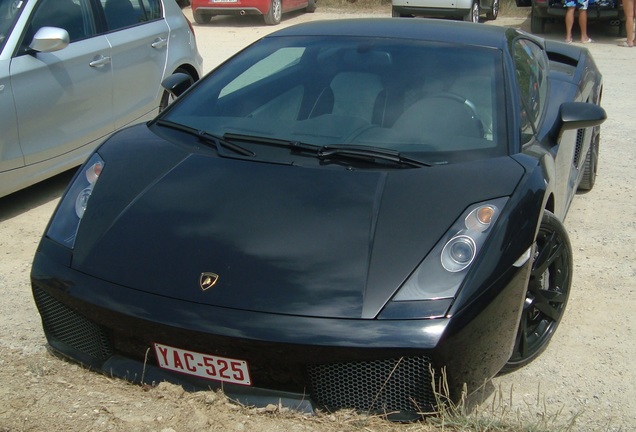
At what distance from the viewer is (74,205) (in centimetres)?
382

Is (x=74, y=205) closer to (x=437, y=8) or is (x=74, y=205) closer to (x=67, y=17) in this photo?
(x=67, y=17)

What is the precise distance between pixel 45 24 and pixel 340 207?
142 inches

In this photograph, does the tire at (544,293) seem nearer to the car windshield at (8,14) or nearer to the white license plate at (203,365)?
the white license plate at (203,365)

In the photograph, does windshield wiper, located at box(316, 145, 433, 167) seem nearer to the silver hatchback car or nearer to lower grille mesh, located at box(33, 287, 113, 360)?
lower grille mesh, located at box(33, 287, 113, 360)

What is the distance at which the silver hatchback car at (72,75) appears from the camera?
582 centimetres

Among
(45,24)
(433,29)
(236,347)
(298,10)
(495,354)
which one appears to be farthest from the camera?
(298,10)

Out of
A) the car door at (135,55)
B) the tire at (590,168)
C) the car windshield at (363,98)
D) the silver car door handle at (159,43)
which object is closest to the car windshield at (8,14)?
the car door at (135,55)

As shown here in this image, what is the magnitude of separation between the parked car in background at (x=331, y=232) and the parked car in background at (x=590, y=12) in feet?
34.7

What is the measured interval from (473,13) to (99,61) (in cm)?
1091

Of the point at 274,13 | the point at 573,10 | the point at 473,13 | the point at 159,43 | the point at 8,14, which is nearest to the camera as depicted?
the point at 8,14

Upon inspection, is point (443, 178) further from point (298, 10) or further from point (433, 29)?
point (298, 10)

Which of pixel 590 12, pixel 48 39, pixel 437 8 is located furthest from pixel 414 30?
pixel 437 8

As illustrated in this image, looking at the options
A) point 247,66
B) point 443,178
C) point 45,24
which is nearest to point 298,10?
point 45,24

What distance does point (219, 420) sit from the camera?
3115 millimetres
